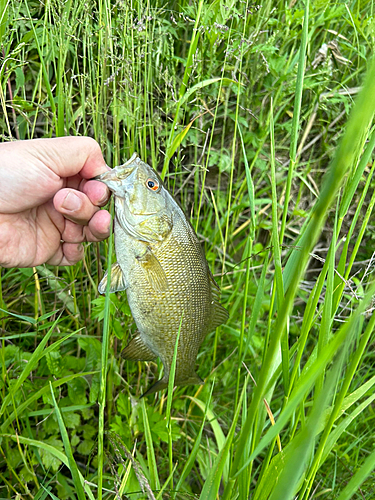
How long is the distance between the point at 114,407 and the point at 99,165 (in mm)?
1077

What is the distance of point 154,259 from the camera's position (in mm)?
1274

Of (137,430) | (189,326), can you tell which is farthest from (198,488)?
(189,326)

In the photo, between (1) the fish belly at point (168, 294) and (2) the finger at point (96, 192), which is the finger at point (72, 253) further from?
(1) the fish belly at point (168, 294)

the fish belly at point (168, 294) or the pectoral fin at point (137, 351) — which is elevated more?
the fish belly at point (168, 294)

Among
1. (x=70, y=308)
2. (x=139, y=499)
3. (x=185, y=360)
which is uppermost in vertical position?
(x=185, y=360)

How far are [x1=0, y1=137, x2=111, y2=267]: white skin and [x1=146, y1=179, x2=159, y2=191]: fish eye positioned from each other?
9.0 inches

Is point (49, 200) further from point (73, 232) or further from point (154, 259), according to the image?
point (154, 259)

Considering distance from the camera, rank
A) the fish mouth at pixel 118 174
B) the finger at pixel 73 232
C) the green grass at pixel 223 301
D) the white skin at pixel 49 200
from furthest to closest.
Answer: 1. the finger at pixel 73 232
2. the white skin at pixel 49 200
3. the fish mouth at pixel 118 174
4. the green grass at pixel 223 301

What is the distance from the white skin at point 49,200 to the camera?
4.47 feet

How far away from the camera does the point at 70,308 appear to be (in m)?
1.81

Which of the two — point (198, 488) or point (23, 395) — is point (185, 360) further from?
point (198, 488)

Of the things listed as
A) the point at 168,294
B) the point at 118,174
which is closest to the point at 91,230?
the point at 118,174

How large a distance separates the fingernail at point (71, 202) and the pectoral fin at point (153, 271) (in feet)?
1.02

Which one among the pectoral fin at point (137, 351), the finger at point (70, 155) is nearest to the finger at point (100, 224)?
the finger at point (70, 155)
